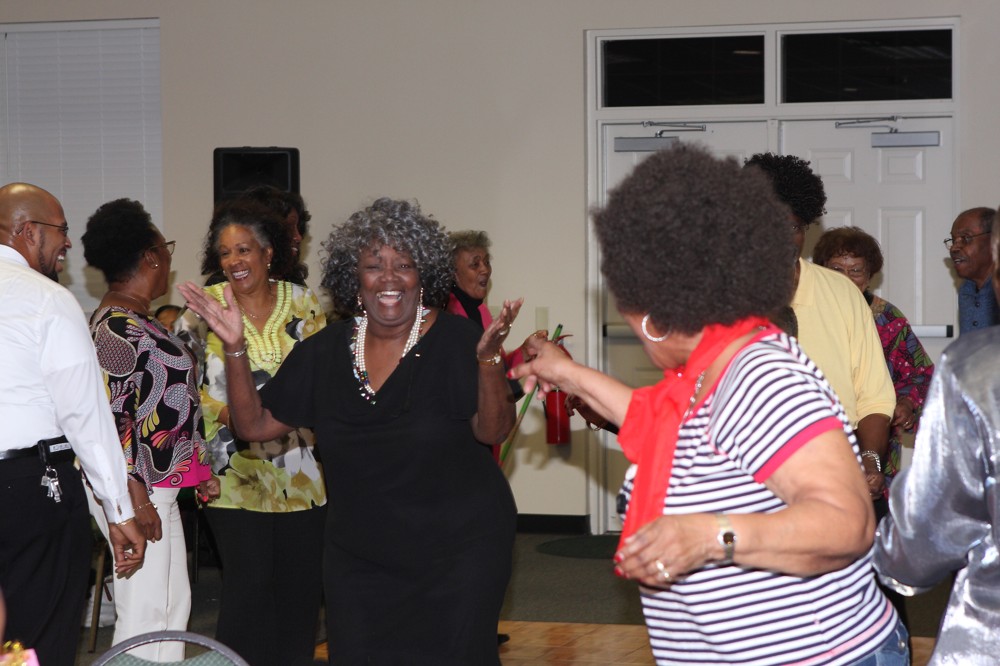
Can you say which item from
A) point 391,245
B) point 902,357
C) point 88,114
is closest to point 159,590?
point 391,245

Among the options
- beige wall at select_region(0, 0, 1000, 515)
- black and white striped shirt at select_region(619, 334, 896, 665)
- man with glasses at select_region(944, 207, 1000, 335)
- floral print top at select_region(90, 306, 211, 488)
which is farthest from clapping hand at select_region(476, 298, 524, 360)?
beige wall at select_region(0, 0, 1000, 515)

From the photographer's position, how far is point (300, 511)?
4.30m

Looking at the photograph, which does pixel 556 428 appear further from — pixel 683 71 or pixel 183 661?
pixel 183 661

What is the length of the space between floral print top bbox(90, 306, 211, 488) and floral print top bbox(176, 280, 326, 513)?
17 cm

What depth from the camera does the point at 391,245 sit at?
341 centimetres

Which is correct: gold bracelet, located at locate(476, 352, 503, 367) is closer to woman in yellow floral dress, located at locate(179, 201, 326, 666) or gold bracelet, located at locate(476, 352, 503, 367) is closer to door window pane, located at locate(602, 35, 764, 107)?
woman in yellow floral dress, located at locate(179, 201, 326, 666)

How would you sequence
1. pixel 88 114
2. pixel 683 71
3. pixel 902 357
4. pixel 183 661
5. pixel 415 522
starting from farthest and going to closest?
1. pixel 88 114
2. pixel 683 71
3. pixel 902 357
4. pixel 415 522
5. pixel 183 661

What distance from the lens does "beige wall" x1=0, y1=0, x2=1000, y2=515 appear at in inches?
320

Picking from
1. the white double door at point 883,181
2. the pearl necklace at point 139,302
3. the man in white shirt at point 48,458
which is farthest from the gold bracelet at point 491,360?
the white double door at point 883,181

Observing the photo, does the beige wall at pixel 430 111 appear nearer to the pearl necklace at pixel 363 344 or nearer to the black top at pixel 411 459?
the pearl necklace at pixel 363 344

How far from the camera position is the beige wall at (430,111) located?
26.7 ft

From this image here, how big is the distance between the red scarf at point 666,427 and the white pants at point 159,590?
255 centimetres

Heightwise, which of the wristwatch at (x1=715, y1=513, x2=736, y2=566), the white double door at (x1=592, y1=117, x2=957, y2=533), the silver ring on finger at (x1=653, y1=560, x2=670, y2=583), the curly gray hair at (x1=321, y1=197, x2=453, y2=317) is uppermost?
the white double door at (x1=592, y1=117, x2=957, y2=533)

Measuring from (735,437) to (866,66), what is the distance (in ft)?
21.9
